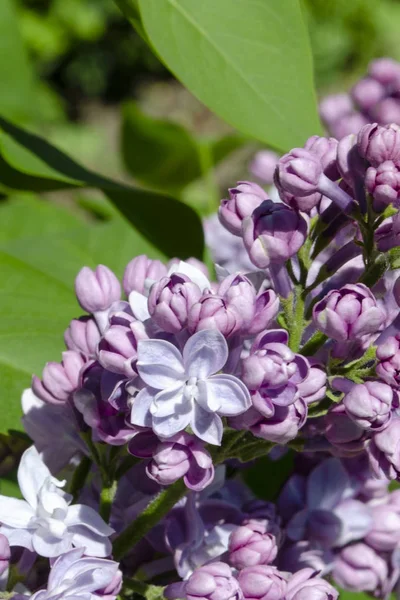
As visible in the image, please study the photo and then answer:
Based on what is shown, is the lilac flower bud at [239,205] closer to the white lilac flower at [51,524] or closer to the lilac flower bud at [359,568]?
the white lilac flower at [51,524]

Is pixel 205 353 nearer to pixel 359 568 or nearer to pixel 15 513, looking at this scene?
pixel 15 513

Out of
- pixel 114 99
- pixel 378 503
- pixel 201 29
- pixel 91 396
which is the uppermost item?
pixel 201 29

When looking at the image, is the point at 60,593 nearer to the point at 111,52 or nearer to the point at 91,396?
the point at 91,396

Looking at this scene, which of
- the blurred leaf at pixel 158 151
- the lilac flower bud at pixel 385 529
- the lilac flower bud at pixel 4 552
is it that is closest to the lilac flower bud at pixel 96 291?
the lilac flower bud at pixel 4 552

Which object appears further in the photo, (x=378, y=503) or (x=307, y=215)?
(x=378, y=503)

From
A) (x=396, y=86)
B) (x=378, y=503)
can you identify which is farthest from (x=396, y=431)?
(x=396, y=86)


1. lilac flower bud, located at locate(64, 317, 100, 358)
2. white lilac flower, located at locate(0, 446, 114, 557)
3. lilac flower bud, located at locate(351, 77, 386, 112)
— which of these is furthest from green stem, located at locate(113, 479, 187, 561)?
lilac flower bud, located at locate(351, 77, 386, 112)

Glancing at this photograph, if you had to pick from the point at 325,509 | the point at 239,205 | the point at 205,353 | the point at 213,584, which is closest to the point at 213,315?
the point at 205,353
